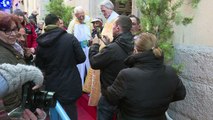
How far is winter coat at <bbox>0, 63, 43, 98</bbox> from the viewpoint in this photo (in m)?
1.63

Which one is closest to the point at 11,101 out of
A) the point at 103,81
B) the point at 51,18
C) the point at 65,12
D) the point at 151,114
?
the point at 151,114

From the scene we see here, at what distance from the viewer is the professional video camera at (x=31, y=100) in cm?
186

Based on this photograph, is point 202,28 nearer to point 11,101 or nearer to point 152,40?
point 152,40

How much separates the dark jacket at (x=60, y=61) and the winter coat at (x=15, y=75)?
2384 mm

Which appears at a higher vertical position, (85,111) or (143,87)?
(143,87)

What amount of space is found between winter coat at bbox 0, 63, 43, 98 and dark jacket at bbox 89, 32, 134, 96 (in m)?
1.96

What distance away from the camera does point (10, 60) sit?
243cm

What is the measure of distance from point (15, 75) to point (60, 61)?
2625 millimetres

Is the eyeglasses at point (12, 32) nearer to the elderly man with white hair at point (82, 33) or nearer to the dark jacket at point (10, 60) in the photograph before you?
the dark jacket at point (10, 60)

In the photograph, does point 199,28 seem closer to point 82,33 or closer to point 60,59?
point 60,59

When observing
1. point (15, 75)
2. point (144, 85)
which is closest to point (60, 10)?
point (144, 85)

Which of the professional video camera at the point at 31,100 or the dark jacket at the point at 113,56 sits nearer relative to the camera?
the professional video camera at the point at 31,100

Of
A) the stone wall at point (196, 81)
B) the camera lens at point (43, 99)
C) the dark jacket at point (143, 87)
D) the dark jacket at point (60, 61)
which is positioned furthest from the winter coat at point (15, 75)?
the stone wall at point (196, 81)

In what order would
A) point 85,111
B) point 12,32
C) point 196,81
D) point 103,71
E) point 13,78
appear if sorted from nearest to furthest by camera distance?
1. point 13,78
2. point 12,32
3. point 103,71
4. point 196,81
5. point 85,111
